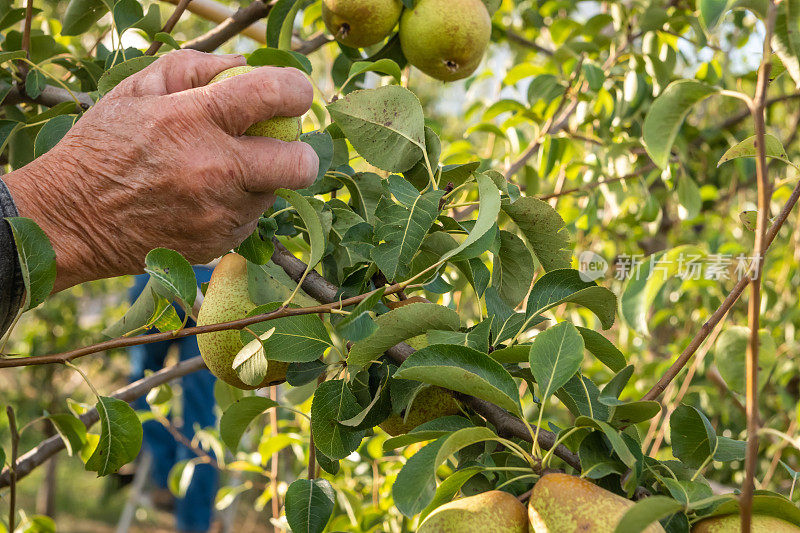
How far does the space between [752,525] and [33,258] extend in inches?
29.5

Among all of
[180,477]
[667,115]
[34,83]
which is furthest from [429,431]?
[180,477]

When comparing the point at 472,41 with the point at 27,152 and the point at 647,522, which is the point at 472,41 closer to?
the point at 27,152

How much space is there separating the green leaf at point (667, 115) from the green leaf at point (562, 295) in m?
0.19

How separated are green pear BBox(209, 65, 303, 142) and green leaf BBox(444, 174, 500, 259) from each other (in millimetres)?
253

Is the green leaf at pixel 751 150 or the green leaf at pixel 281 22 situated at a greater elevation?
the green leaf at pixel 281 22

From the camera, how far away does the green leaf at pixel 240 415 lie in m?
0.93

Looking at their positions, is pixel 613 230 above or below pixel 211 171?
below

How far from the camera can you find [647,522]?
539 millimetres

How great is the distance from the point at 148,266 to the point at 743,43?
2412mm

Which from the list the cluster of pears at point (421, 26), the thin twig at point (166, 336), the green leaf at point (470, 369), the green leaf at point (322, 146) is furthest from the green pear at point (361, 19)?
Answer: the green leaf at point (470, 369)

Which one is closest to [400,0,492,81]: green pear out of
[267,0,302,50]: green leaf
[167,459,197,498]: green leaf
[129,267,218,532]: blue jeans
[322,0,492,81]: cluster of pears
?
[322,0,492,81]: cluster of pears

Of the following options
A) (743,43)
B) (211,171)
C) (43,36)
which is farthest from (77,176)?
(743,43)

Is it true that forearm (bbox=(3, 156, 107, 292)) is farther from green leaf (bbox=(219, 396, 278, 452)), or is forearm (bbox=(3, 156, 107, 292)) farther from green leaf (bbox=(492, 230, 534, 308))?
green leaf (bbox=(492, 230, 534, 308))

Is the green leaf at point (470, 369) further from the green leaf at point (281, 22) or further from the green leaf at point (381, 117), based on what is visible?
the green leaf at point (281, 22)
